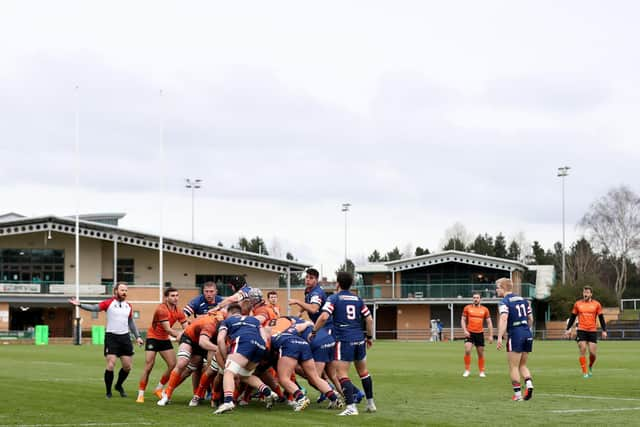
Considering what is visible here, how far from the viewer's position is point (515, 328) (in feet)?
53.2

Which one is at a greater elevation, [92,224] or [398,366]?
[92,224]

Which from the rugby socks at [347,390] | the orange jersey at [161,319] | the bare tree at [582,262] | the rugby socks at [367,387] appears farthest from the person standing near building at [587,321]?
the bare tree at [582,262]

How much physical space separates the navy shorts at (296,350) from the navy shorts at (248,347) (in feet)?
1.14

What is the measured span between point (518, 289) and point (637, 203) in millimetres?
25243

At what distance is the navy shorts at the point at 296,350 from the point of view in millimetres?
14133

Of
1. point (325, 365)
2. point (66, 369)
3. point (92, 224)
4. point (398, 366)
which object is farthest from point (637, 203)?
point (325, 365)

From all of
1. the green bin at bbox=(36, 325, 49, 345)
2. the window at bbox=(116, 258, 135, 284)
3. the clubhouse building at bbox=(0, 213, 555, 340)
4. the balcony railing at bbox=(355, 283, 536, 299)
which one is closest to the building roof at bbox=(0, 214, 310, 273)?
the clubhouse building at bbox=(0, 213, 555, 340)

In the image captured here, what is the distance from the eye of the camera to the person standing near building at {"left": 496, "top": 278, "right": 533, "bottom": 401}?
52.5 ft

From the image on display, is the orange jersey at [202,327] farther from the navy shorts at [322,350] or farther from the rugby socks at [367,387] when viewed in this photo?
the rugby socks at [367,387]

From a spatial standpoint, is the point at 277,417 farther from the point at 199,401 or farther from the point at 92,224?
the point at 92,224

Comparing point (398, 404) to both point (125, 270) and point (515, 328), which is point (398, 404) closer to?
point (515, 328)

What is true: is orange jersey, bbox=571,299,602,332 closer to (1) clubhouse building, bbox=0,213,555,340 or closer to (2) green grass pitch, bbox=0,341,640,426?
(2) green grass pitch, bbox=0,341,640,426

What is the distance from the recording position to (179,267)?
258 feet

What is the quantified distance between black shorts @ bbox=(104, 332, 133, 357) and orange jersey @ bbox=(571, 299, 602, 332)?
1110 cm
